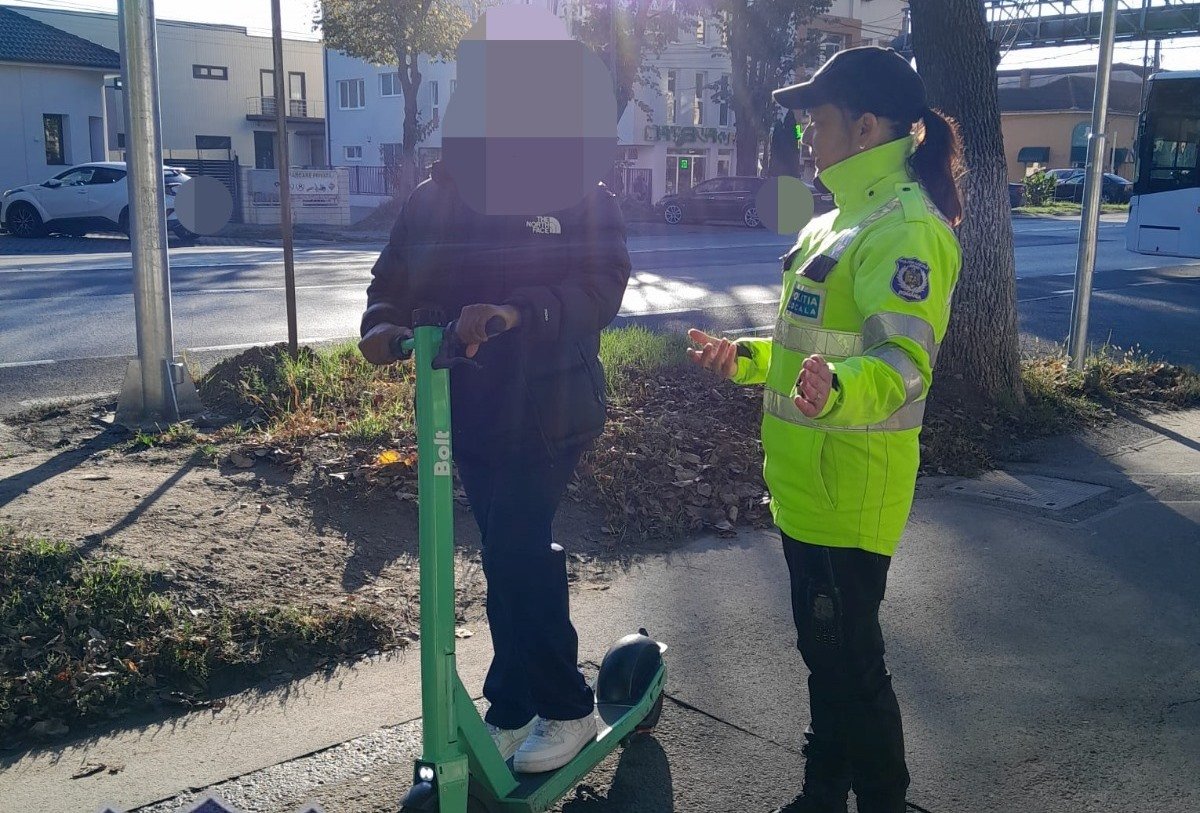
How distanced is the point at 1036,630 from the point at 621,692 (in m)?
1.92

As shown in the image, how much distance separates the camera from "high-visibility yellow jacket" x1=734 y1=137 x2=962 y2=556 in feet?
8.27

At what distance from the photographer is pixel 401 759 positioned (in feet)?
11.1

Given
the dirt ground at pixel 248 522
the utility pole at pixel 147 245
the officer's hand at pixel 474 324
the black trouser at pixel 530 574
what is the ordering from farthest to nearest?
1. the utility pole at pixel 147 245
2. the dirt ground at pixel 248 522
3. the black trouser at pixel 530 574
4. the officer's hand at pixel 474 324

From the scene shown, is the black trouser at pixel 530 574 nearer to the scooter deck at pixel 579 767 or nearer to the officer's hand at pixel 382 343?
the scooter deck at pixel 579 767

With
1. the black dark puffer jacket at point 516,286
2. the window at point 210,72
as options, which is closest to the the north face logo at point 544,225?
the black dark puffer jacket at point 516,286

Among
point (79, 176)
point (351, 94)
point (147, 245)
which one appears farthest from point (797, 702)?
point (351, 94)

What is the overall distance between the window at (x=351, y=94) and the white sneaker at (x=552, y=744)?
59.3 meters

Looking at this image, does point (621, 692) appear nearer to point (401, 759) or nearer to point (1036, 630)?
point (401, 759)

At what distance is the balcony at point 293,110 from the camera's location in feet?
194

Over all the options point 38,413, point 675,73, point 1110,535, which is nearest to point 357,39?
point 675,73

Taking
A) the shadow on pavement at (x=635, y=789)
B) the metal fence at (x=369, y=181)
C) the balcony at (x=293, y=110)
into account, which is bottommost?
the shadow on pavement at (x=635, y=789)

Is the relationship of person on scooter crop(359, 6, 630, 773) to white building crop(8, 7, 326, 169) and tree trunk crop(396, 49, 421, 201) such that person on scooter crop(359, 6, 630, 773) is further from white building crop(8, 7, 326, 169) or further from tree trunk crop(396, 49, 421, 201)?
white building crop(8, 7, 326, 169)

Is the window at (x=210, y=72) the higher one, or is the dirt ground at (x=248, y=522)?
the window at (x=210, y=72)

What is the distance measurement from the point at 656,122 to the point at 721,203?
59.8 ft
